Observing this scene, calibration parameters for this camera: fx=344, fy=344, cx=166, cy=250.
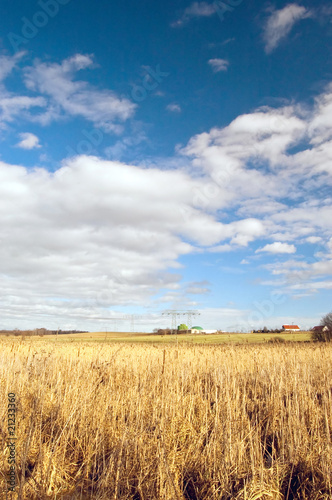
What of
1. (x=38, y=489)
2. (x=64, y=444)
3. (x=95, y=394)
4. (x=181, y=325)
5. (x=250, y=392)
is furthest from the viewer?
(x=181, y=325)

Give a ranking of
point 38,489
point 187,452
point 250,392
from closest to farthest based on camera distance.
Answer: point 38,489 → point 187,452 → point 250,392

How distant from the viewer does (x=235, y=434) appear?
488cm

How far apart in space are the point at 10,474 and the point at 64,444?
100 centimetres

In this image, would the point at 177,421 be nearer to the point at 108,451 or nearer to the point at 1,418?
the point at 108,451

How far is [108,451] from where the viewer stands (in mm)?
4941

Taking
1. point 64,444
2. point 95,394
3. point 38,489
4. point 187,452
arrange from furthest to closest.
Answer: point 95,394 < point 64,444 < point 187,452 < point 38,489

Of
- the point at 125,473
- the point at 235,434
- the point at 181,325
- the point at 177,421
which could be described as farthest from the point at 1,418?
the point at 181,325

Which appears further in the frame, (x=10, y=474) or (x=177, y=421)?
(x=177, y=421)

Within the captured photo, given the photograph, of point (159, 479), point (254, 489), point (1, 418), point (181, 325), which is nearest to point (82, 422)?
point (1, 418)

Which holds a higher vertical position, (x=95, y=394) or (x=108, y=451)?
(x=95, y=394)

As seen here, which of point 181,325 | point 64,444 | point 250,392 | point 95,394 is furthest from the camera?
point 181,325

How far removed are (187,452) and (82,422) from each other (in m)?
1.78

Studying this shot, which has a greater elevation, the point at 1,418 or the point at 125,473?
the point at 1,418

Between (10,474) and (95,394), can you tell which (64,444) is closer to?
(10,474)
